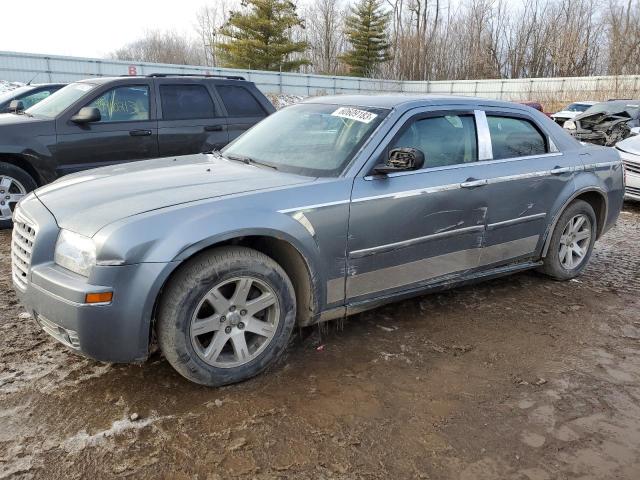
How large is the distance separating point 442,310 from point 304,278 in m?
1.46

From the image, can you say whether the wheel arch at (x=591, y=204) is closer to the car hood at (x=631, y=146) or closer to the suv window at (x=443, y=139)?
the suv window at (x=443, y=139)

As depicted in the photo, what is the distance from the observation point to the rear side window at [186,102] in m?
6.59

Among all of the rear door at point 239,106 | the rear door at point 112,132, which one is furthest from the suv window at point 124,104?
the rear door at point 239,106

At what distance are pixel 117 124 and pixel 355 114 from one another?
148 inches

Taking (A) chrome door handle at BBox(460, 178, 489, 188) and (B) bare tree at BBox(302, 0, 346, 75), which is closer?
(A) chrome door handle at BBox(460, 178, 489, 188)

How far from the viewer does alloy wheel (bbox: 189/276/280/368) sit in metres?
2.77

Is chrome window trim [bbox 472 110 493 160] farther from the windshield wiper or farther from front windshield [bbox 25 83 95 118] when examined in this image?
front windshield [bbox 25 83 95 118]

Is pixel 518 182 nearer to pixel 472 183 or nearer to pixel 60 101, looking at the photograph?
pixel 472 183

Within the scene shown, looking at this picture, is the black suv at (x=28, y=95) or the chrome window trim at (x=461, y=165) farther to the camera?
the black suv at (x=28, y=95)

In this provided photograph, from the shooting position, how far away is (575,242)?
476cm

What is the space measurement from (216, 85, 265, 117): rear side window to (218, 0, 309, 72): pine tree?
3638 centimetres

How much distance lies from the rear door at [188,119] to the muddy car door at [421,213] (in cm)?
380

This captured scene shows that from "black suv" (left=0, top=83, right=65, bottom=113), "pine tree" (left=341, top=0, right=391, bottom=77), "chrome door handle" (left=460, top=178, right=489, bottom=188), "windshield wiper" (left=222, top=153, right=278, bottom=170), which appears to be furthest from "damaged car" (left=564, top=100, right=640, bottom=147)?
"pine tree" (left=341, top=0, right=391, bottom=77)

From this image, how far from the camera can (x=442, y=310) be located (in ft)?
13.3
